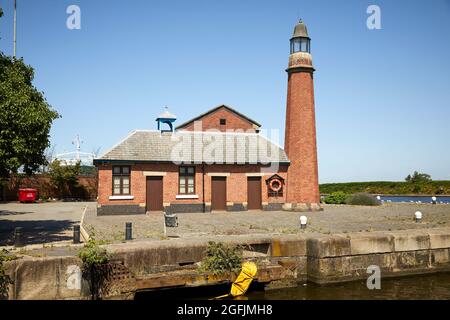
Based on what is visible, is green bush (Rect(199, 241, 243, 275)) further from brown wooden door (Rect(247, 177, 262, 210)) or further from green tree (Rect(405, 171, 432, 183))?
green tree (Rect(405, 171, 432, 183))

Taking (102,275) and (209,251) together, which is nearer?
(102,275)

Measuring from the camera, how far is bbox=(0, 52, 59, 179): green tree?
1169 centimetres

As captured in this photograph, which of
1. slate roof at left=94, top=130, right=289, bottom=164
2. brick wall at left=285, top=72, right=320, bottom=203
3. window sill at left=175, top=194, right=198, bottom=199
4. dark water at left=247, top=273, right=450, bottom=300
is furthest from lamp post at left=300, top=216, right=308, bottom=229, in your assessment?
slate roof at left=94, top=130, right=289, bottom=164

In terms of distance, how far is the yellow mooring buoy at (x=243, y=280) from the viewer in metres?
10.4

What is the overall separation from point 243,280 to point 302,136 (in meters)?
17.3

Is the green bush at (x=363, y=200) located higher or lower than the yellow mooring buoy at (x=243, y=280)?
higher

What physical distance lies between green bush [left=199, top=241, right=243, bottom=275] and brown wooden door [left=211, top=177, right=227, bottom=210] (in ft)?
48.6

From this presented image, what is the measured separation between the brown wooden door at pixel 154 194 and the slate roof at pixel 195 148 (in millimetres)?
1411

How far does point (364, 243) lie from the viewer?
1263cm

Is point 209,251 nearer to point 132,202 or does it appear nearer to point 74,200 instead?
point 132,202

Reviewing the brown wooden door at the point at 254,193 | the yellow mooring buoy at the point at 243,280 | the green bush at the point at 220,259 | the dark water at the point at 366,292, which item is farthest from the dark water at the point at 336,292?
the brown wooden door at the point at 254,193

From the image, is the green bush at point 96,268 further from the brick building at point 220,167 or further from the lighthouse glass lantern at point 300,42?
the lighthouse glass lantern at point 300,42
